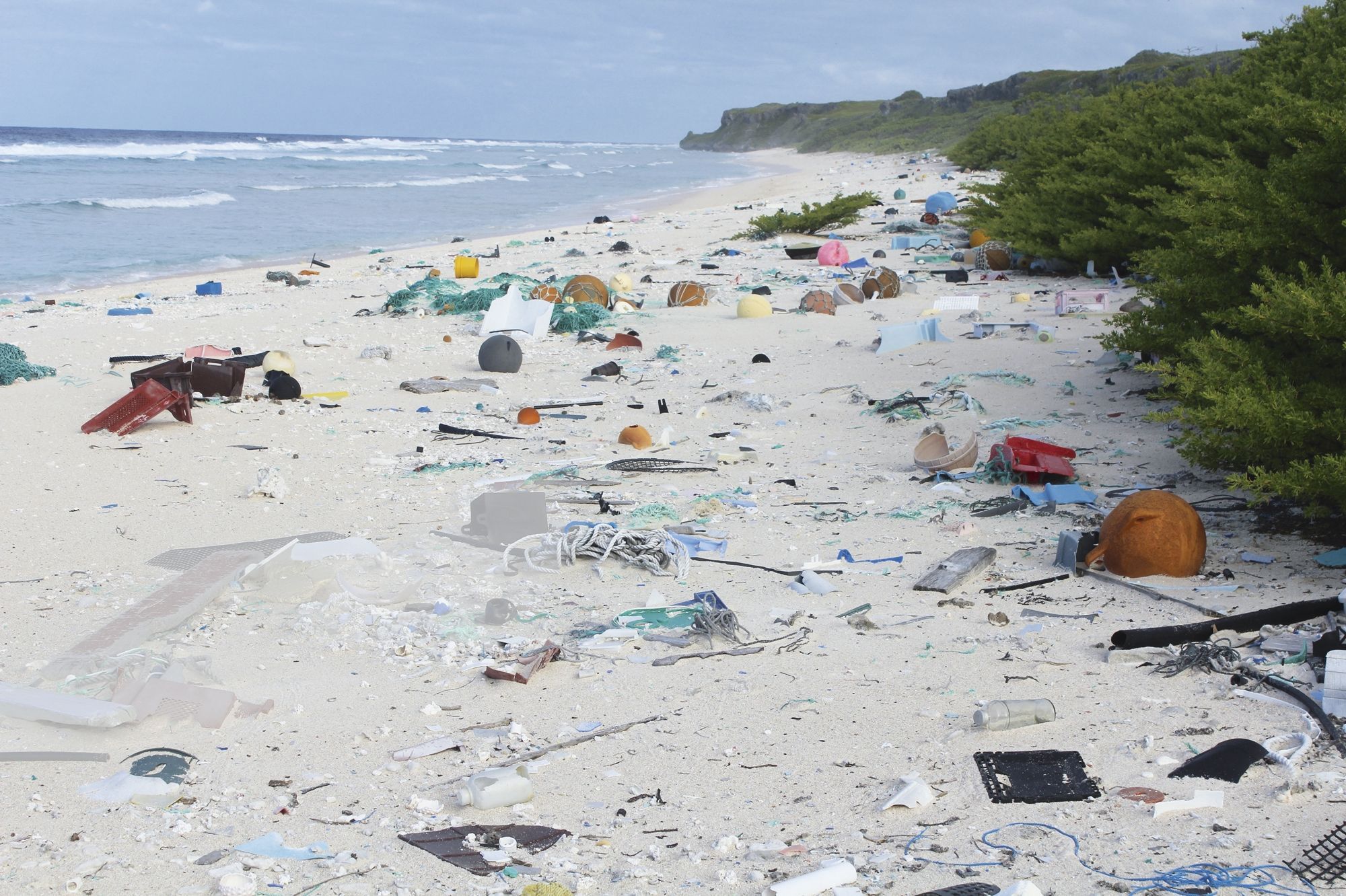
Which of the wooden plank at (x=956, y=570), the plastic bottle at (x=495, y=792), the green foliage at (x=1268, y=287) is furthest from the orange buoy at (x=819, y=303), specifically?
the plastic bottle at (x=495, y=792)

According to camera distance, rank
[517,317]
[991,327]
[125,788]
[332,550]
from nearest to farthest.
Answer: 1. [125,788]
2. [332,550]
3. [991,327]
4. [517,317]

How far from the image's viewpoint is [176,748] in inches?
119

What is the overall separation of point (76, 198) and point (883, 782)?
27149 mm

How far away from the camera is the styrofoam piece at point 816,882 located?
2324 millimetres

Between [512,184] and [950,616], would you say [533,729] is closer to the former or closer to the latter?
[950,616]

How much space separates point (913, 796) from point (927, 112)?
2758 inches

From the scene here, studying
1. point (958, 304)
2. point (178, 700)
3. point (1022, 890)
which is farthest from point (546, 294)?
point (1022, 890)

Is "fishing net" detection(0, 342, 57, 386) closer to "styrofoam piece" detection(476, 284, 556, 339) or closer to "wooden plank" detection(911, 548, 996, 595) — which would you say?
"styrofoam piece" detection(476, 284, 556, 339)

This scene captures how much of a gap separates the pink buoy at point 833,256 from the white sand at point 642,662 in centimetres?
574

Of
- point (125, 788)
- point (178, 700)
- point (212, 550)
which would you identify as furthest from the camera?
point (212, 550)

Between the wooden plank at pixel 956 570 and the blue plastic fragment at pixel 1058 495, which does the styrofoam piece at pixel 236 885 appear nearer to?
the wooden plank at pixel 956 570

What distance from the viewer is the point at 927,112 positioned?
67688 mm

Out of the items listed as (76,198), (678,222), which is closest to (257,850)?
(678,222)

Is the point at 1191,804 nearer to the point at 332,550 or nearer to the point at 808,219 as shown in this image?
the point at 332,550
